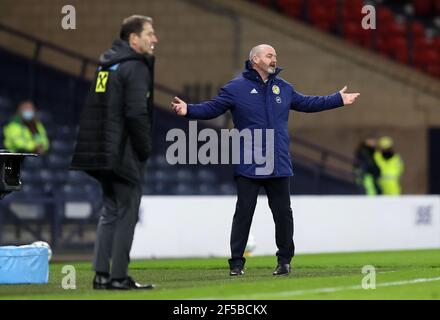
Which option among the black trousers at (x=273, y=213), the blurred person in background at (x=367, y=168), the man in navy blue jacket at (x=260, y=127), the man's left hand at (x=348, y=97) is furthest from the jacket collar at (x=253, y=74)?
the blurred person in background at (x=367, y=168)

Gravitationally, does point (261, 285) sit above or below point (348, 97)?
below

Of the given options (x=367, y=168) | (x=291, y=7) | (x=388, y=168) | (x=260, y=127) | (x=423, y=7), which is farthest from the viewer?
(x=423, y=7)

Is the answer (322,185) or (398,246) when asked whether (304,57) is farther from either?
(398,246)

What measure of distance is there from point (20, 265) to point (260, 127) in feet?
8.18

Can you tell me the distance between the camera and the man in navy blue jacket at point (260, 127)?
1237cm

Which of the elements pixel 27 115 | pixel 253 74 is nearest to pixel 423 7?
pixel 27 115

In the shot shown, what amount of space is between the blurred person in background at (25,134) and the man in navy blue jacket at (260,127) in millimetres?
9817

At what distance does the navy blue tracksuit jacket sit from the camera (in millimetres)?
12344

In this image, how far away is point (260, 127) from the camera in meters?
12.3

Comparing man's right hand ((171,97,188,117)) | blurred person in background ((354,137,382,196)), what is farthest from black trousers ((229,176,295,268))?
blurred person in background ((354,137,382,196))

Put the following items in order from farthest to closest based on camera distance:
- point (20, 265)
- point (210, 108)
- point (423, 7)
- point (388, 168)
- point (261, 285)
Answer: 1. point (423, 7)
2. point (388, 168)
3. point (210, 108)
4. point (20, 265)
5. point (261, 285)

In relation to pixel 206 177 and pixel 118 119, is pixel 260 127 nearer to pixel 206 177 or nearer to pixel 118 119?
pixel 118 119

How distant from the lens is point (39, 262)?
11.7 m

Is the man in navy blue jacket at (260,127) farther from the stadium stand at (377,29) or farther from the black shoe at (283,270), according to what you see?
the stadium stand at (377,29)
